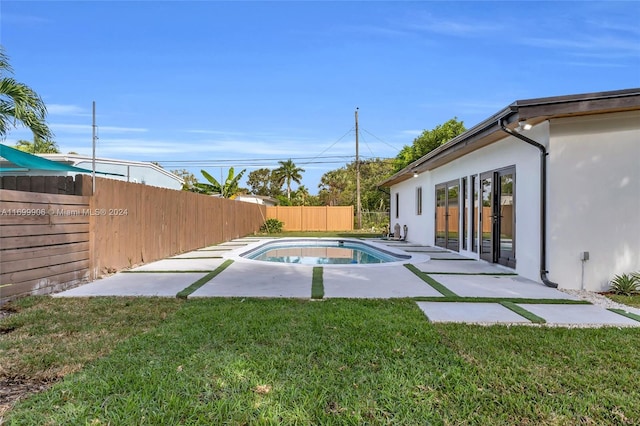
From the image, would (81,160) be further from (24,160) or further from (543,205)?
(543,205)

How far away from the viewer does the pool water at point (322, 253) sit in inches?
454

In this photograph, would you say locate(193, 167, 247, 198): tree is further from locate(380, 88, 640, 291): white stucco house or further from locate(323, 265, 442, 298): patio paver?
locate(380, 88, 640, 291): white stucco house

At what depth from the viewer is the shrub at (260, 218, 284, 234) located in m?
21.8

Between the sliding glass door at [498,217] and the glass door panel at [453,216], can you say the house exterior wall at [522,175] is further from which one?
the glass door panel at [453,216]

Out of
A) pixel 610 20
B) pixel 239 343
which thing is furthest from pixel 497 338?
pixel 610 20

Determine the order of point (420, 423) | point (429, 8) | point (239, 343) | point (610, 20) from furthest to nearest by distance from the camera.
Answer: point (429, 8), point (610, 20), point (239, 343), point (420, 423)

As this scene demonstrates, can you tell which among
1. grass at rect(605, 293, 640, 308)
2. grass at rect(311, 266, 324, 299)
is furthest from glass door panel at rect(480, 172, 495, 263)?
grass at rect(311, 266, 324, 299)

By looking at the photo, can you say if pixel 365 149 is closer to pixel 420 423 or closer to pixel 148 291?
pixel 148 291

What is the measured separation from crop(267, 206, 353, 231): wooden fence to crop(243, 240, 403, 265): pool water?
23.0 ft

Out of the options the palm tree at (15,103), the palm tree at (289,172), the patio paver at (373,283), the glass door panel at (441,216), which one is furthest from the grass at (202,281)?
the palm tree at (289,172)

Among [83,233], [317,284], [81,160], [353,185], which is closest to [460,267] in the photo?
[317,284]

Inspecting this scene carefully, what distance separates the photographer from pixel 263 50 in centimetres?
1453

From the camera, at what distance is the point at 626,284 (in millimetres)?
5652

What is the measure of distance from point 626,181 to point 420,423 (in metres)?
6.10
